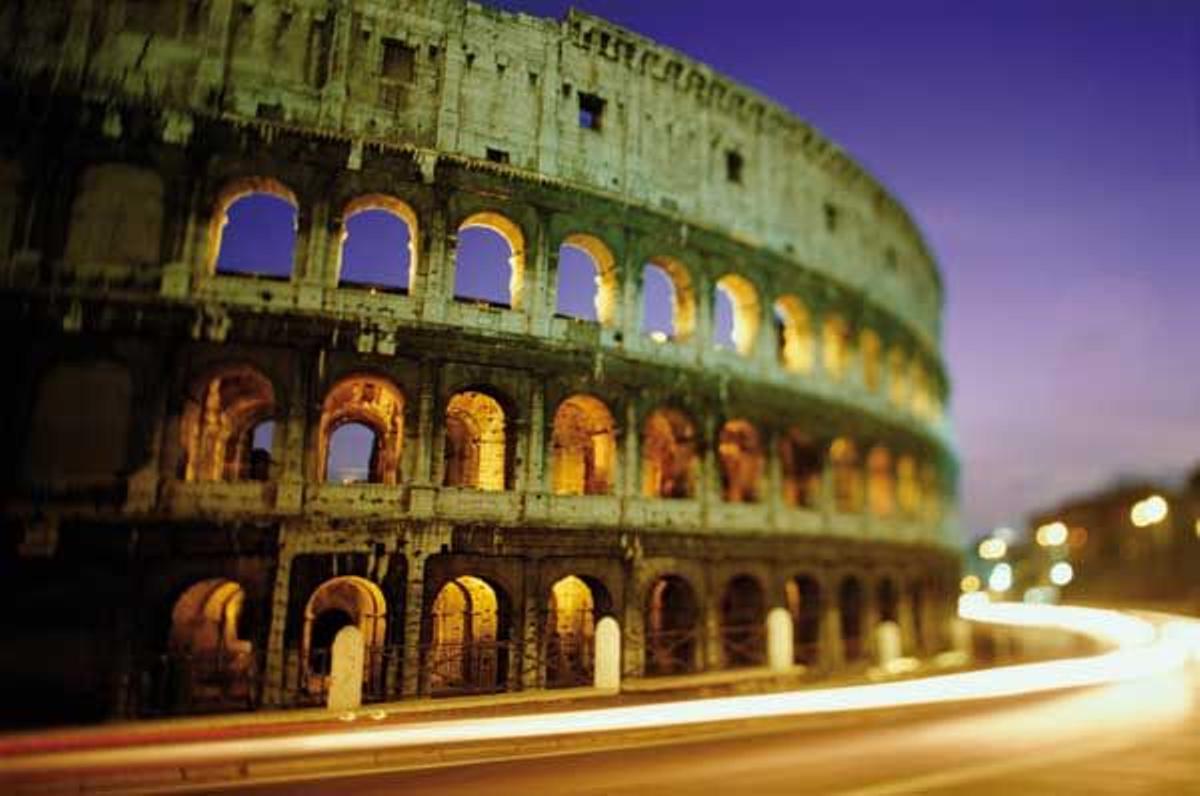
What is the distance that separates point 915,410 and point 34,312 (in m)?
24.8

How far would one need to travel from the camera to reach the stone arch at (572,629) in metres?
15.2

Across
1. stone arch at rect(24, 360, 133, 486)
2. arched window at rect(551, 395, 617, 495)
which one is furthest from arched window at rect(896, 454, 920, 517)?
stone arch at rect(24, 360, 133, 486)

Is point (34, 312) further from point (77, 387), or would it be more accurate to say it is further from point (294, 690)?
point (294, 690)

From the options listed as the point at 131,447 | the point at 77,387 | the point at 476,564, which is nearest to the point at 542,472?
the point at 476,564

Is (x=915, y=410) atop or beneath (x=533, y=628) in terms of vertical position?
atop

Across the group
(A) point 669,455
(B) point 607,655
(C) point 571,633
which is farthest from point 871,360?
(B) point 607,655

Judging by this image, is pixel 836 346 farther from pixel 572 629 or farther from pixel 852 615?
pixel 572 629

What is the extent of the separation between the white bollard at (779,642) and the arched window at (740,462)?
300 centimetres

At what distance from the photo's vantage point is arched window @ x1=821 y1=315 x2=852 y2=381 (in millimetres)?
22312

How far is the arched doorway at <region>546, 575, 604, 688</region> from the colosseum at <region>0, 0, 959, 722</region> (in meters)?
0.07

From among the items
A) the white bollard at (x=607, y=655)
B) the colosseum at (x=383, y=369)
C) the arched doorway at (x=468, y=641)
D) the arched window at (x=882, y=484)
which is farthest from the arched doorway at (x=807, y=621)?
the arched doorway at (x=468, y=641)

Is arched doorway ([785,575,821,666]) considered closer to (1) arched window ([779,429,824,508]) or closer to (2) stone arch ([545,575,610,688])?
(1) arched window ([779,429,824,508])

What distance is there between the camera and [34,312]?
12.8 metres

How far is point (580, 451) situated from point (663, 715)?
316 inches
